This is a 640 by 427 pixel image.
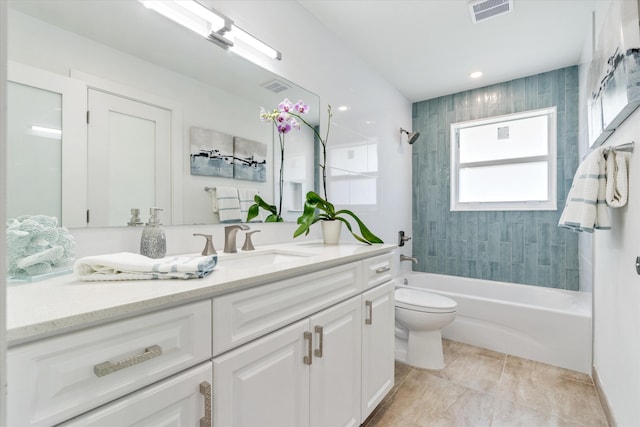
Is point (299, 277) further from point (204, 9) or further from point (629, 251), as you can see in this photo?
point (629, 251)

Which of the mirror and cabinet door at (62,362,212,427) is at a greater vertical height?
the mirror

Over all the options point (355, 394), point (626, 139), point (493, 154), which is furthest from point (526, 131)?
point (355, 394)

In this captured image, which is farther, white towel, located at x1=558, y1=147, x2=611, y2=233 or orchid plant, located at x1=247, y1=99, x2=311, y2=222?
orchid plant, located at x1=247, y1=99, x2=311, y2=222

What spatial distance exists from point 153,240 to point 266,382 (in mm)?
648

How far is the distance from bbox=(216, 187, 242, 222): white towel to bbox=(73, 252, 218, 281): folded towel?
68cm

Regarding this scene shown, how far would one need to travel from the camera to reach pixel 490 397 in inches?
69.7

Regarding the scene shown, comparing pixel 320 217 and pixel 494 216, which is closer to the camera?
pixel 320 217

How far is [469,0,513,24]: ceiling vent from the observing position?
1861 mm

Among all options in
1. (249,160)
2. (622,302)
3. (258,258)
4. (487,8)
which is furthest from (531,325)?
(249,160)

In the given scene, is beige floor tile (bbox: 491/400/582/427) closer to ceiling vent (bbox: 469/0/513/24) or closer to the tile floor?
the tile floor

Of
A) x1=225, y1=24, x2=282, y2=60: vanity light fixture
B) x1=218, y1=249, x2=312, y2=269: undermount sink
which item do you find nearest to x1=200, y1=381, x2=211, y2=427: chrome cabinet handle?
x1=218, y1=249, x2=312, y2=269: undermount sink

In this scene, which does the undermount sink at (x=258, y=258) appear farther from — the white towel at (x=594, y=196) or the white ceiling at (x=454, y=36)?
the white ceiling at (x=454, y=36)

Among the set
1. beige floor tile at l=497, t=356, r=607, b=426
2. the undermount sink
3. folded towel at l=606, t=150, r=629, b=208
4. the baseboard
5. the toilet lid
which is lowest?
beige floor tile at l=497, t=356, r=607, b=426

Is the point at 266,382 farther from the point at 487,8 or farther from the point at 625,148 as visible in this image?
the point at 487,8
